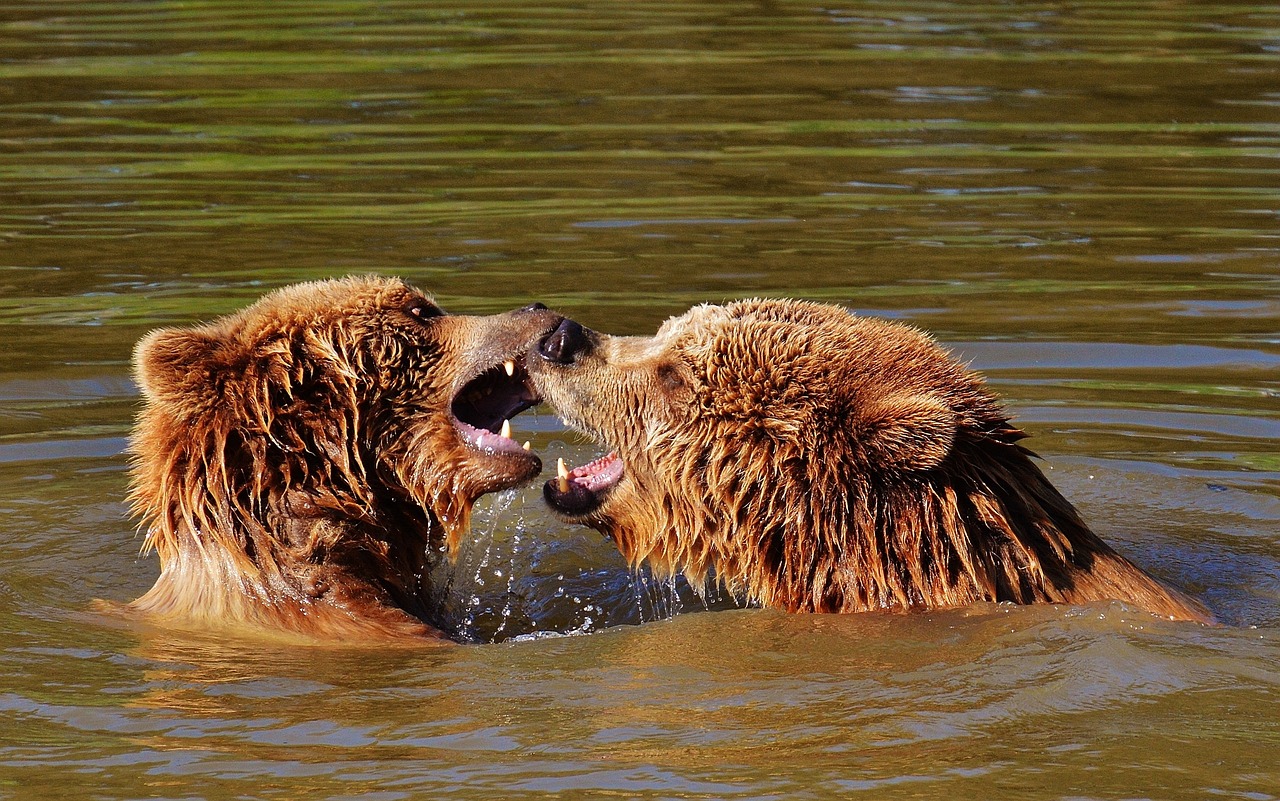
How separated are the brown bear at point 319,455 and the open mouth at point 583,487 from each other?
0.43ft

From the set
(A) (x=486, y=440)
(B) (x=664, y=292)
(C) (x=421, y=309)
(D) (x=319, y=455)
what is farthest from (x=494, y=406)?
(B) (x=664, y=292)

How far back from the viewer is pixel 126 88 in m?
16.5

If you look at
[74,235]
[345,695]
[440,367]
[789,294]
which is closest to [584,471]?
[440,367]

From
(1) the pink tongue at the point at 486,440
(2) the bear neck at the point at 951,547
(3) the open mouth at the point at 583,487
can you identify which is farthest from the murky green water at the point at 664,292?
(1) the pink tongue at the point at 486,440

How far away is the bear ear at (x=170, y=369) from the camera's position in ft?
21.4

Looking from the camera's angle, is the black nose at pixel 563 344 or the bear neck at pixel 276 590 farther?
the black nose at pixel 563 344

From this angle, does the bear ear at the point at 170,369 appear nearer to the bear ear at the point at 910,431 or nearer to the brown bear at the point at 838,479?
the brown bear at the point at 838,479

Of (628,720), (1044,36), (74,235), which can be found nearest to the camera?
(628,720)

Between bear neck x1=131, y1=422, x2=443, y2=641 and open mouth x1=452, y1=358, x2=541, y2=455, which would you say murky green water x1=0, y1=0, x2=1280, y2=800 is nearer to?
bear neck x1=131, y1=422, x2=443, y2=641

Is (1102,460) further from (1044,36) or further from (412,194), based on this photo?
(1044,36)

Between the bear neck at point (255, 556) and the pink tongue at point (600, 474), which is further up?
the pink tongue at point (600, 474)

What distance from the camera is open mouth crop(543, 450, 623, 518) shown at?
696cm

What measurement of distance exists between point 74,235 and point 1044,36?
10676 millimetres

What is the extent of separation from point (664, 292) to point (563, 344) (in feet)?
14.0
